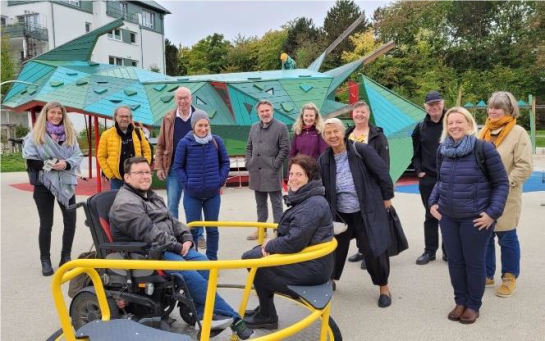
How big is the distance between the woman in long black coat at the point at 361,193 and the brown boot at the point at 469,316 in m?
0.61

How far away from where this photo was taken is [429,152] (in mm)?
4961

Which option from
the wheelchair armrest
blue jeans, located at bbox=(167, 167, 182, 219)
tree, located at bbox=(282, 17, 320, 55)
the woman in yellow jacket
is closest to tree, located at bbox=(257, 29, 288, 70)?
tree, located at bbox=(282, 17, 320, 55)

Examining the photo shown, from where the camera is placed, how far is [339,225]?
325cm

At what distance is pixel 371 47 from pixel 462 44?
283 inches

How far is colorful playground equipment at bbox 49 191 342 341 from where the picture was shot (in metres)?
2.41

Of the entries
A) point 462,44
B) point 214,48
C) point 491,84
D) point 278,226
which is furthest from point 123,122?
point 214,48

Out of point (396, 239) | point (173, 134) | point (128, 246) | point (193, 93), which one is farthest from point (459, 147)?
point (193, 93)

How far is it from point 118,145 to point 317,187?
3.16 metres

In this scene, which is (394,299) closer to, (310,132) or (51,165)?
(310,132)

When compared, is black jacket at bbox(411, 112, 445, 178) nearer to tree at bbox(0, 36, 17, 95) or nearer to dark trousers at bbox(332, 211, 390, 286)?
dark trousers at bbox(332, 211, 390, 286)

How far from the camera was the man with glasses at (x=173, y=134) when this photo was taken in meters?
5.30

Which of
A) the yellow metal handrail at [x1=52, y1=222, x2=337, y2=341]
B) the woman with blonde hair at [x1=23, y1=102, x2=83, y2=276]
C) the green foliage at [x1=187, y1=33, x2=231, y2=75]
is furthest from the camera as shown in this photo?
the green foliage at [x1=187, y1=33, x2=231, y2=75]

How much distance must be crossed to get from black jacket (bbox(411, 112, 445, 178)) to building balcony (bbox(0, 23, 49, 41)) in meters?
33.0

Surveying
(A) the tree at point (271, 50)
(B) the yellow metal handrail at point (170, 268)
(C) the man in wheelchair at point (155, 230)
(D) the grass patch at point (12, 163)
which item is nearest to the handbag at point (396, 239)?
(B) the yellow metal handrail at point (170, 268)
